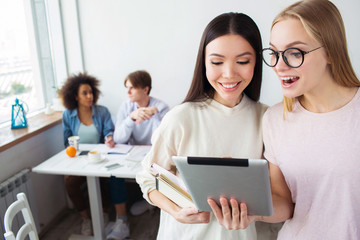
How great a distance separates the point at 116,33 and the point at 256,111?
2687 mm

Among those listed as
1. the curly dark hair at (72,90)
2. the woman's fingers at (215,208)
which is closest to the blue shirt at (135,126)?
the curly dark hair at (72,90)

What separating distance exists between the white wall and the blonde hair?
2323 mm

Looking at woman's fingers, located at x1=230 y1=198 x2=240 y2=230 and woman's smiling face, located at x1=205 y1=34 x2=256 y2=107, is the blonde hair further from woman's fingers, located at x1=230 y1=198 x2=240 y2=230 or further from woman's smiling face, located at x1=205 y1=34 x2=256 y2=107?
woman's fingers, located at x1=230 y1=198 x2=240 y2=230

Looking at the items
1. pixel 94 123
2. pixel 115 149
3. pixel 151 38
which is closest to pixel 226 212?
pixel 115 149

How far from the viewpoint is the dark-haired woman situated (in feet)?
3.36

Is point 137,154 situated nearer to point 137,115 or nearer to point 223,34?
point 137,115

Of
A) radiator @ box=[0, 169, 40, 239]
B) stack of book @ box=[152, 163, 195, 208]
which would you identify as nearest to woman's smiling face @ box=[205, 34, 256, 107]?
stack of book @ box=[152, 163, 195, 208]

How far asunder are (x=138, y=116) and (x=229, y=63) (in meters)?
1.74

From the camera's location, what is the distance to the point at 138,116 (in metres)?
2.66

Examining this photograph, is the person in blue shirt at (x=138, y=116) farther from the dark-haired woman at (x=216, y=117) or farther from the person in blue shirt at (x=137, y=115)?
Answer: the dark-haired woman at (x=216, y=117)

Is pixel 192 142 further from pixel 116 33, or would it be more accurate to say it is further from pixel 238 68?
pixel 116 33

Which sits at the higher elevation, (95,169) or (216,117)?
(216,117)

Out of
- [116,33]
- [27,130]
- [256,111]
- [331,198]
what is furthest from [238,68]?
[116,33]

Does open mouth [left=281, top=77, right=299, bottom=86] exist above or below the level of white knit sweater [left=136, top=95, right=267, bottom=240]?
above
